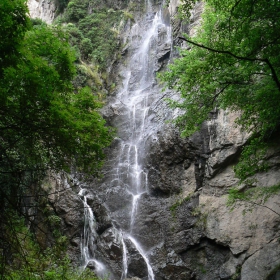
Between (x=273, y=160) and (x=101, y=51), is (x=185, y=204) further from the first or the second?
(x=101, y=51)

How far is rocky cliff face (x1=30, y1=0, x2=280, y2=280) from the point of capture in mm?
11383

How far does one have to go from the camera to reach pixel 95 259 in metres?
12.6

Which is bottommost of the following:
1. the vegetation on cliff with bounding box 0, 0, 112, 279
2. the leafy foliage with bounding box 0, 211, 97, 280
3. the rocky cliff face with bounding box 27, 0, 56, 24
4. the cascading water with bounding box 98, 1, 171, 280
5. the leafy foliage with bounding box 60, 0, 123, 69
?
the leafy foliage with bounding box 0, 211, 97, 280

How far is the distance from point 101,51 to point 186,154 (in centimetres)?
1482

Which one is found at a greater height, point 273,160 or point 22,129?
point 273,160

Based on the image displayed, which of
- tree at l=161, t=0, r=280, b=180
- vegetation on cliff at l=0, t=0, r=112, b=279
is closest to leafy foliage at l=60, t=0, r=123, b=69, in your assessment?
tree at l=161, t=0, r=280, b=180

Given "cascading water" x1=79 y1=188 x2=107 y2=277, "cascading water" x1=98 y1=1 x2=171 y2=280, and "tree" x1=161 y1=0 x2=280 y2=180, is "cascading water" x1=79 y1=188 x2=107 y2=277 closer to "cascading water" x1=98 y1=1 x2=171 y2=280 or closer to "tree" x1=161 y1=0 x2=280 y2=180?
"cascading water" x1=98 y1=1 x2=171 y2=280

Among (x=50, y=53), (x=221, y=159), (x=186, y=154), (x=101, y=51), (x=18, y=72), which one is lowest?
(x=18, y=72)

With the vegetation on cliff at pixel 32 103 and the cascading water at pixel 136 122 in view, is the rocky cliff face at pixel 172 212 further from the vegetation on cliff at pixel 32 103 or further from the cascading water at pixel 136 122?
the vegetation on cliff at pixel 32 103

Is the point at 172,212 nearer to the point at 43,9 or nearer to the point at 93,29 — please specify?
the point at 93,29

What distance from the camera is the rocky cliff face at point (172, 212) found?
11383 millimetres

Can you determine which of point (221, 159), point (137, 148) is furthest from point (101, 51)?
point (221, 159)

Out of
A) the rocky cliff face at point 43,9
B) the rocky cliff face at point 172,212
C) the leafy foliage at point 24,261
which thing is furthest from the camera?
the rocky cliff face at point 43,9

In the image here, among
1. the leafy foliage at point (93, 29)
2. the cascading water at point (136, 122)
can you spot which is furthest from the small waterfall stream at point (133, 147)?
the leafy foliage at point (93, 29)
